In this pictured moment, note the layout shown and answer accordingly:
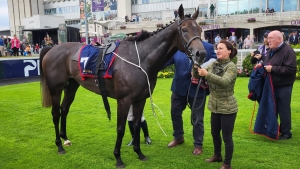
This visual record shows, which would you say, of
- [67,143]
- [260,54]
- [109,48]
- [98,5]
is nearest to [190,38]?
[109,48]

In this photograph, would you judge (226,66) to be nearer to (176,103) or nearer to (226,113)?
(226,113)

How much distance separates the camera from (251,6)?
32.4 metres

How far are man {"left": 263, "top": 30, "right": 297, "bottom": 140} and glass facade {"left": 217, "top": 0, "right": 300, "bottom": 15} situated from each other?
29.6 m

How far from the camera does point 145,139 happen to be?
173 inches

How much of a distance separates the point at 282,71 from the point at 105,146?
9.97 feet

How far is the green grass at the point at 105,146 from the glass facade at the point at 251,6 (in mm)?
27722

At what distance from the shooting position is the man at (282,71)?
415cm

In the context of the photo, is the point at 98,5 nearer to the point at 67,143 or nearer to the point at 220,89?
the point at 67,143

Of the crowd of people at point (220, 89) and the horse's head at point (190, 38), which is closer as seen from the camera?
the horse's head at point (190, 38)

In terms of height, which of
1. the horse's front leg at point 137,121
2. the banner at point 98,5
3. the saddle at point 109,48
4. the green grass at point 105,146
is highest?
the banner at point 98,5

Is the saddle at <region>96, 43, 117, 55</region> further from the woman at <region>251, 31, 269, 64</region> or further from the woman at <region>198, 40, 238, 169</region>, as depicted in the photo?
the woman at <region>251, 31, 269, 64</region>

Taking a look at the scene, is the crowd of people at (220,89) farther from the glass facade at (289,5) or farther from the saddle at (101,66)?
the glass facade at (289,5)

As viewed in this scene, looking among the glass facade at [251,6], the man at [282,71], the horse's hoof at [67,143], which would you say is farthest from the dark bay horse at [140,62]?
the glass facade at [251,6]

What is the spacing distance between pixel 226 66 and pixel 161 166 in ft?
5.15
